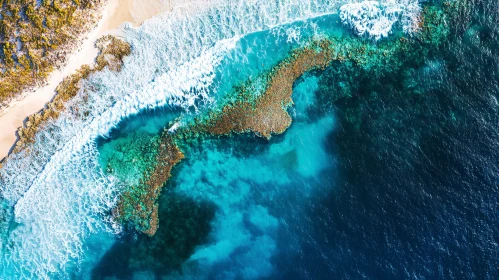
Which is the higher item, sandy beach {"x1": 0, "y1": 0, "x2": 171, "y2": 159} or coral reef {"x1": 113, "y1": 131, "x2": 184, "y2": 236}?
sandy beach {"x1": 0, "y1": 0, "x2": 171, "y2": 159}

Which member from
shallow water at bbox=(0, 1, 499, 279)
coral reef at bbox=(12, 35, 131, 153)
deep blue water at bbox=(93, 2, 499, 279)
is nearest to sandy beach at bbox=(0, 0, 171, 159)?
coral reef at bbox=(12, 35, 131, 153)

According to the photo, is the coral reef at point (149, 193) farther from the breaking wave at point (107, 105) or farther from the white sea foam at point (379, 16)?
the white sea foam at point (379, 16)

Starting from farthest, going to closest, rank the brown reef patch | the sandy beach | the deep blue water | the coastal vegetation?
the brown reef patch, the sandy beach, the deep blue water, the coastal vegetation

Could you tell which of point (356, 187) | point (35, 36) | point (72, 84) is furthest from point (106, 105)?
point (356, 187)

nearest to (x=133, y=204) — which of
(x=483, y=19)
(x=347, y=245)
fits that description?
A: (x=347, y=245)

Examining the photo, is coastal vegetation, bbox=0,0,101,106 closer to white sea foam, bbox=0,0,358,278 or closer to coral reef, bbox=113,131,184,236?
white sea foam, bbox=0,0,358,278

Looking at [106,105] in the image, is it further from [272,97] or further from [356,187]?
[356,187]
